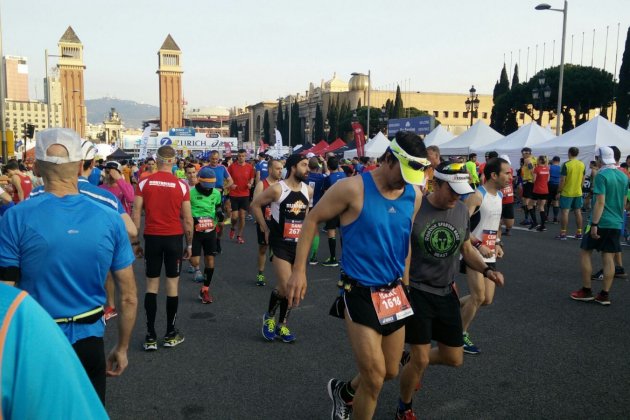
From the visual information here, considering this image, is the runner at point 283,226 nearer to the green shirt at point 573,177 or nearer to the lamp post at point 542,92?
the green shirt at point 573,177

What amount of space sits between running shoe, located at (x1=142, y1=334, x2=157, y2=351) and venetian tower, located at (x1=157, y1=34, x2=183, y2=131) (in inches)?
5688

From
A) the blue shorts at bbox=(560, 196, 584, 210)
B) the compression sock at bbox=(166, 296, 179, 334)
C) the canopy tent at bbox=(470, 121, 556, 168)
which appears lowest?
the compression sock at bbox=(166, 296, 179, 334)

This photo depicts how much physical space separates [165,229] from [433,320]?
10.5ft

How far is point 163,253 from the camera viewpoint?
592 cm

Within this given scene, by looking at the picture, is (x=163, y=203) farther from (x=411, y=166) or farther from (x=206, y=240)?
(x=411, y=166)

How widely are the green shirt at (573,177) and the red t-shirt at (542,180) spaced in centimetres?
189

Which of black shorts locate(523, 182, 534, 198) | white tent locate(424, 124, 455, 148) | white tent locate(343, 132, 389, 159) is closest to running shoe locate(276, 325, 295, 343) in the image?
black shorts locate(523, 182, 534, 198)

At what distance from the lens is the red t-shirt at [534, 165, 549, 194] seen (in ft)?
49.9

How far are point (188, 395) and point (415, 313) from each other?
2055 mm

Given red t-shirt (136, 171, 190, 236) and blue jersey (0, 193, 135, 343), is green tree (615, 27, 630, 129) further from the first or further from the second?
Result: blue jersey (0, 193, 135, 343)

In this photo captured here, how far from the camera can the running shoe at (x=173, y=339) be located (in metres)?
5.67

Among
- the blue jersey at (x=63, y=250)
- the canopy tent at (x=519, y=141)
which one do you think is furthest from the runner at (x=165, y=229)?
the canopy tent at (x=519, y=141)

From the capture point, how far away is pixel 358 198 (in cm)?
341

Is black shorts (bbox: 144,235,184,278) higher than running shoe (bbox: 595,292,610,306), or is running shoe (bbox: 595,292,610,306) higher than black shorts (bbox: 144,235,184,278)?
black shorts (bbox: 144,235,184,278)
